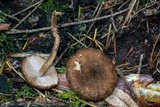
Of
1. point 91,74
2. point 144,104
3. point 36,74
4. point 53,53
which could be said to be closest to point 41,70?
point 36,74

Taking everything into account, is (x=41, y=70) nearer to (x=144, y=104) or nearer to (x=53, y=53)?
(x=53, y=53)

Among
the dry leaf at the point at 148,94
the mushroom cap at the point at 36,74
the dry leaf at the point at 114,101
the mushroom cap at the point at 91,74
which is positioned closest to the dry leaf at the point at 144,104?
the dry leaf at the point at 148,94

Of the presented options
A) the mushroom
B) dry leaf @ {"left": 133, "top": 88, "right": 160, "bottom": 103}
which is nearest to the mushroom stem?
the mushroom

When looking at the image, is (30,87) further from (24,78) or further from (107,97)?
(107,97)

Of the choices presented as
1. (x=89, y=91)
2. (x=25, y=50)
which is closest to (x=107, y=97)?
(x=89, y=91)

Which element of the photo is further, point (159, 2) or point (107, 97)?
point (159, 2)

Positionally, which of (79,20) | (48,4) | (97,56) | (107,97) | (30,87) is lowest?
(107,97)

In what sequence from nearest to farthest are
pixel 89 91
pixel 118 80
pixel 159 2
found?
pixel 89 91 → pixel 118 80 → pixel 159 2
